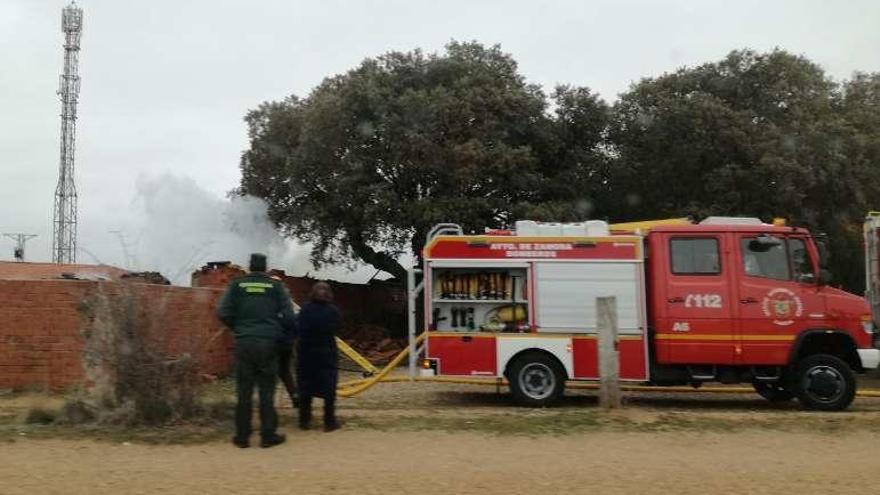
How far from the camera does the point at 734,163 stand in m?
19.7

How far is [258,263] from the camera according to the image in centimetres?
790

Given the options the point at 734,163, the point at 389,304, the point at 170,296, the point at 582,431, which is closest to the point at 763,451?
the point at 582,431

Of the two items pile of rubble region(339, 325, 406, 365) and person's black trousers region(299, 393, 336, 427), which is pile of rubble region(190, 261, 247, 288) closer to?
Answer: pile of rubble region(339, 325, 406, 365)

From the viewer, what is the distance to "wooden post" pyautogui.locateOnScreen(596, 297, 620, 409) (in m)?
9.61

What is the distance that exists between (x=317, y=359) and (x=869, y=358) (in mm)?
7647

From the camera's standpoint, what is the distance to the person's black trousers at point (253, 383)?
753cm

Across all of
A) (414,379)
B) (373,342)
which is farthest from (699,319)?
(373,342)

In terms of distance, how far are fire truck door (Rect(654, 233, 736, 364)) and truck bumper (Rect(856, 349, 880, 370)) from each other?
177 centimetres

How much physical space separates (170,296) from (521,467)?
14.5 ft

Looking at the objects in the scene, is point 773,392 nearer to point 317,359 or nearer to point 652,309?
point 652,309

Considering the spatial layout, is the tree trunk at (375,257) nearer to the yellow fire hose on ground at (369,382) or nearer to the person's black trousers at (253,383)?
the yellow fire hose on ground at (369,382)

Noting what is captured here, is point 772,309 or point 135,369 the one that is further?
point 772,309

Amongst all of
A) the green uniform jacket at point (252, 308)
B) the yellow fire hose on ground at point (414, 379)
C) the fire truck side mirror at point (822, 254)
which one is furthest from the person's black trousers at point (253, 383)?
the fire truck side mirror at point (822, 254)

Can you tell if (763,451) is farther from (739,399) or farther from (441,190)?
(441,190)
